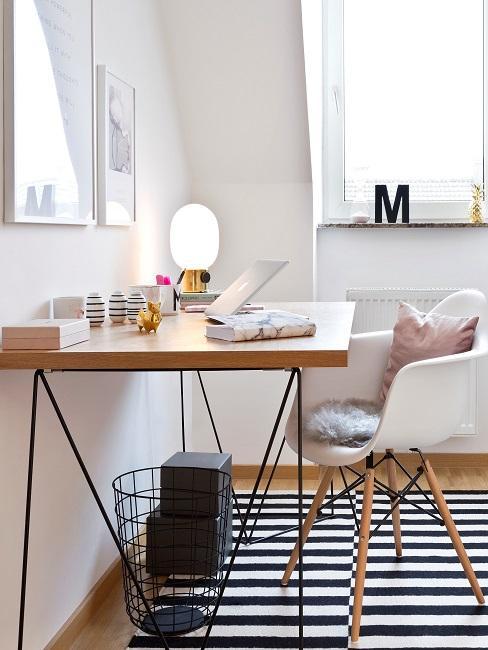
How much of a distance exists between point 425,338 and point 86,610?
4.05 ft

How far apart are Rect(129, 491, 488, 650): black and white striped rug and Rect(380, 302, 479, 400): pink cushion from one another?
20.9 inches

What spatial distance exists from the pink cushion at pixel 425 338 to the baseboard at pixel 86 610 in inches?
37.2

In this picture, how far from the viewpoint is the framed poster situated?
78.0 inches

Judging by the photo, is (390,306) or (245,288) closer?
(245,288)

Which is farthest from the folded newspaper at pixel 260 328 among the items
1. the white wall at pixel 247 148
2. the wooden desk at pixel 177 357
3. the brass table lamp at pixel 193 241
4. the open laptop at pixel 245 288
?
the white wall at pixel 247 148

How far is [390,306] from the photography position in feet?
13.2

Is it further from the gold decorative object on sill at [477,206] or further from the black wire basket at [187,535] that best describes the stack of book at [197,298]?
the gold decorative object on sill at [477,206]

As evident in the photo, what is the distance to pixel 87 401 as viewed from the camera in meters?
2.54

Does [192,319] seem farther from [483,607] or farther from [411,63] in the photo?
[411,63]

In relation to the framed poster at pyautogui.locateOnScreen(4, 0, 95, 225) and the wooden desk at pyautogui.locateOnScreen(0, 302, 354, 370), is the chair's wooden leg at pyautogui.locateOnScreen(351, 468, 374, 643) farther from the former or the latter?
the framed poster at pyautogui.locateOnScreen(4, 0, 95, 225)

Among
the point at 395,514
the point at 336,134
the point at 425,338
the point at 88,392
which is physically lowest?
the point at 395,514

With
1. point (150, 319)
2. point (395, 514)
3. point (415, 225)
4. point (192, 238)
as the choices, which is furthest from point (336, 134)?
point (150, 319)

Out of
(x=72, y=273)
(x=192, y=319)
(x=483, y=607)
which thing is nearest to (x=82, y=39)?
(x=72, y=273)

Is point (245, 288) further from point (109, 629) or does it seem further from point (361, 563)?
point (109, 629)
